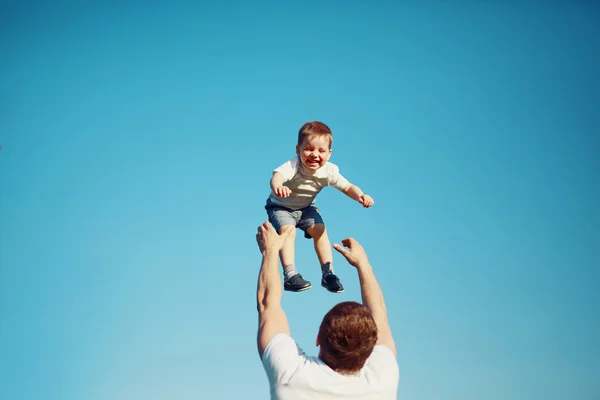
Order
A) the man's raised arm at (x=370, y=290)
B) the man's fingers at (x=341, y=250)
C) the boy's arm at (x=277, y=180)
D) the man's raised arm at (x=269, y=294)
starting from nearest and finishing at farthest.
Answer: the man's raised arm at (x=269, y=294) → the man's raised arm at (x=370, y=290) → the man's fingers at (x=341, y=250) → the boy's arm at (x=277, y=180)

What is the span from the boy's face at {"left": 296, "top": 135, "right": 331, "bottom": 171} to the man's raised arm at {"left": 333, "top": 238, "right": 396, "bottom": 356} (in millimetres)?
1756

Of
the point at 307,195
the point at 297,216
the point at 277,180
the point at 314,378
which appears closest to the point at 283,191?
the point at 277,180

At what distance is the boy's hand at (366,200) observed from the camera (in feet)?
26.6

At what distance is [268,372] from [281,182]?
3.71 meters

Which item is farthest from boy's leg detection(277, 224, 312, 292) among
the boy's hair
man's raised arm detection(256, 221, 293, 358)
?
man's raised arm detection(256, 221, 293, 358)

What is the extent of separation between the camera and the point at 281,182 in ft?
25.4

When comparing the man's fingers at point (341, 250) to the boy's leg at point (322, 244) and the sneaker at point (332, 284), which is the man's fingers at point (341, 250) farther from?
the boy's leg at point (322, 244)

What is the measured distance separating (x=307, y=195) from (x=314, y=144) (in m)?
0.98

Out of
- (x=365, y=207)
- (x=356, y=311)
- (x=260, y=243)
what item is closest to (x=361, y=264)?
(x=260, y=243)

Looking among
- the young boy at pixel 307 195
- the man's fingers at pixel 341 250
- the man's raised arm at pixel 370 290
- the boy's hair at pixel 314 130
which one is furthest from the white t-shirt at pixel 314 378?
the boy's hair at pixel 314 130

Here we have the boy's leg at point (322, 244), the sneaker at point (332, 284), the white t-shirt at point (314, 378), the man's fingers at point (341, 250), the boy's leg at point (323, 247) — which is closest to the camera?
the white t-shirt at point (314, 378)

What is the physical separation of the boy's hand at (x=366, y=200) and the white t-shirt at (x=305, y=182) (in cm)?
31

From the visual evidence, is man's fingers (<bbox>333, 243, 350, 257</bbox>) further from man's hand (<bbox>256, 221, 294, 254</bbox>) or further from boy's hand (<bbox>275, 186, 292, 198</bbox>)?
boy's hand (<bbox>275, 186, 292, 198</bbox>)

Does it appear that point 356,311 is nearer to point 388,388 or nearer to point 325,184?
point 388,388
